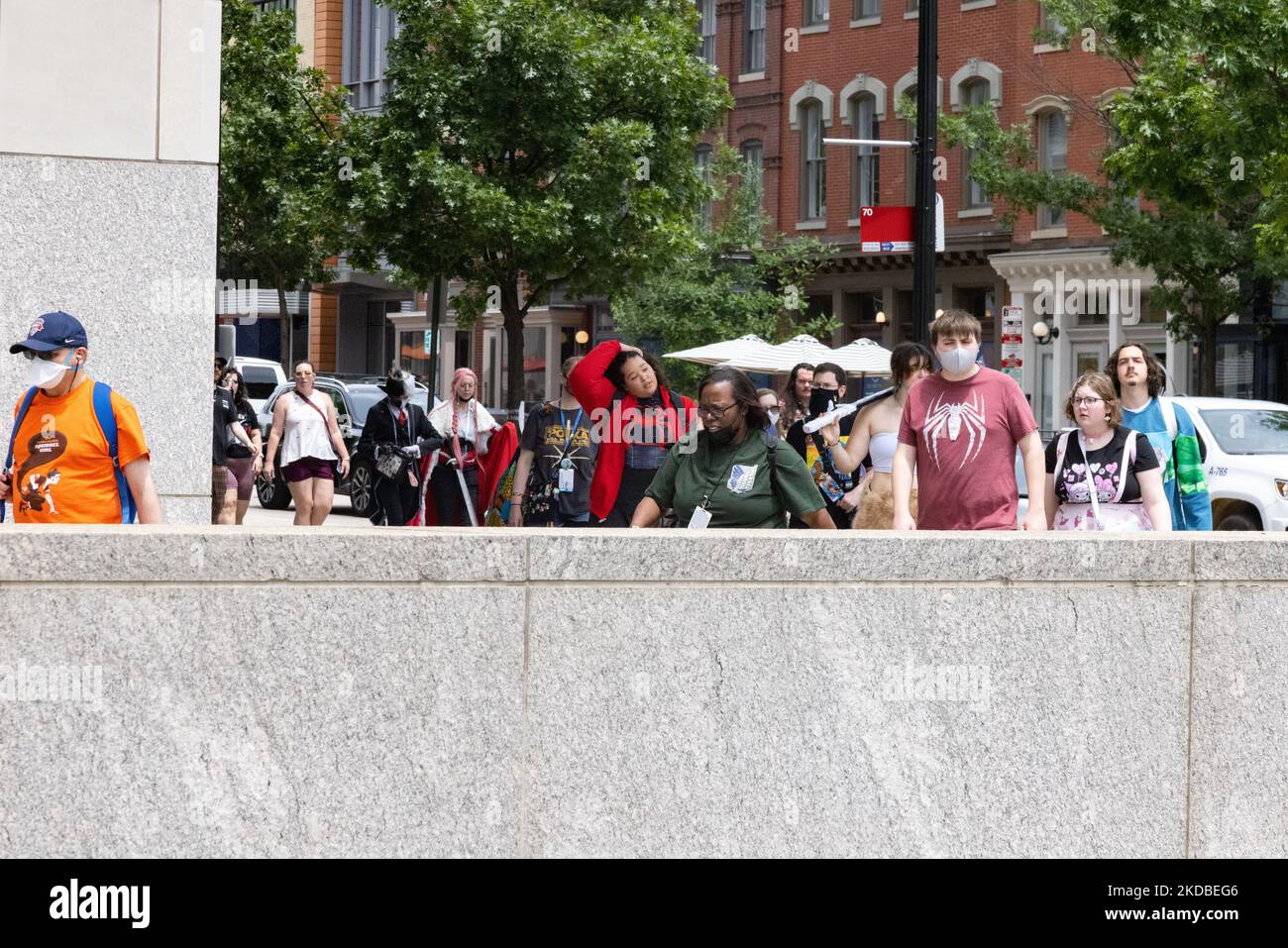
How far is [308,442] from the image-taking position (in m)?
15.0

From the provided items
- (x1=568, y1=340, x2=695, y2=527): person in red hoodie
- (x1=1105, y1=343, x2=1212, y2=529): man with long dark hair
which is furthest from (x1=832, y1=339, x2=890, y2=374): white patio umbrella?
(x1=1105, y1=343, x2=1212, y2=529): man with long dark hair

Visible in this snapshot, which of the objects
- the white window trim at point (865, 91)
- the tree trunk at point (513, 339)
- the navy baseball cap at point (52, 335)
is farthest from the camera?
the white window trim at point (865, 91)

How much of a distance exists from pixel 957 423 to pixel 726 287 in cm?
3062

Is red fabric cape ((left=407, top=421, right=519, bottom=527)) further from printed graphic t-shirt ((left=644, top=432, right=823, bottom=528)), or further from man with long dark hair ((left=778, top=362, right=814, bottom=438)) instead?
printed graphic t-shirt ((left=644, top=432, right=823, bottom=528))

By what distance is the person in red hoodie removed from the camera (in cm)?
910

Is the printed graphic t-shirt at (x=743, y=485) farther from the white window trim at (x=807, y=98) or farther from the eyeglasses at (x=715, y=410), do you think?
the white window trim at (x=807, y=98)

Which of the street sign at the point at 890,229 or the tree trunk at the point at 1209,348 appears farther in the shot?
the tree trunk at the point at 1209,348

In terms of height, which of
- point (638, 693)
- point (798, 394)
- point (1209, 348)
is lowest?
point (638, 693)

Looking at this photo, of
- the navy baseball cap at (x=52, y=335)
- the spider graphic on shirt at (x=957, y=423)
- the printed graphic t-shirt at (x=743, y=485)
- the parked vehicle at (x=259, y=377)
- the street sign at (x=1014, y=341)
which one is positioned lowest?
the printed graphic t-shirt at (x=743, y=485)

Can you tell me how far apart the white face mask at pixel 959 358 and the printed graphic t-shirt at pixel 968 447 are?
8 cm

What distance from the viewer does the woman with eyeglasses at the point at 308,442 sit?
15.0 m

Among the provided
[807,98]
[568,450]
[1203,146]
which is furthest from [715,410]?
[807,98]

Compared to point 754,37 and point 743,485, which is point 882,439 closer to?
point 743,485

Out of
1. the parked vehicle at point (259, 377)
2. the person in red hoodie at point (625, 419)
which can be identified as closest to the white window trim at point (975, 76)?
the parked vehicle at point (259, 377)
